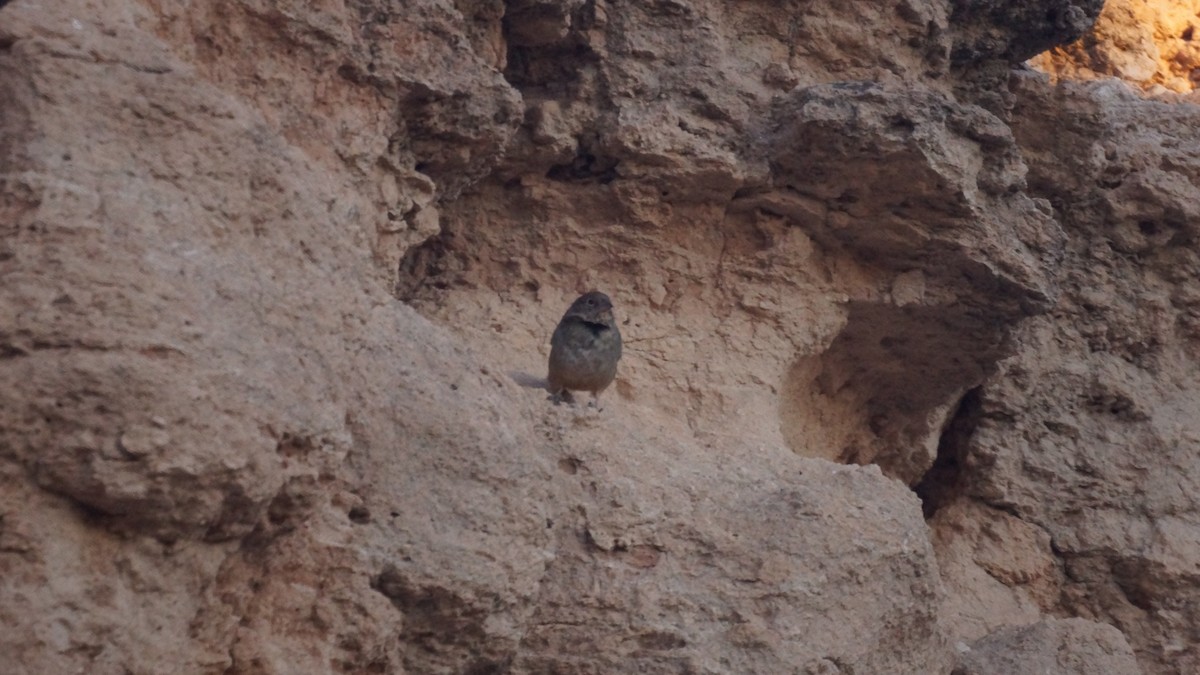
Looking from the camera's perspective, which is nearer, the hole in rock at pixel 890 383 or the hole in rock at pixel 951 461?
the hole in rock at pixel 890 383

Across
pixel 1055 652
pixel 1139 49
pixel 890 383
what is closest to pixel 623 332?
pixel 890 383

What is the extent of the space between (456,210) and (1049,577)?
9.00 ft

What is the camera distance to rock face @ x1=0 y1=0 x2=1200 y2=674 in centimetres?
350

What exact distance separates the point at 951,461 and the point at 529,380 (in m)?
2.28

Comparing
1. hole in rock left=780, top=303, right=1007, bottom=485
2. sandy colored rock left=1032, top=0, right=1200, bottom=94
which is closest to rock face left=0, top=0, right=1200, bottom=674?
hole in rock left=780, top=303, right=1007, bottom=485

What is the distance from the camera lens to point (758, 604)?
4625 mm

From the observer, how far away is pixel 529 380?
5.30 m

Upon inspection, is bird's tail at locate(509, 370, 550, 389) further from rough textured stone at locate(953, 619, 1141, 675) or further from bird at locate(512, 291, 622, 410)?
rough textured stone at locate(953, 619, 1141, 675)

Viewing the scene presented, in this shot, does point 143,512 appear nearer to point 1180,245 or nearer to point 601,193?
point 601,193

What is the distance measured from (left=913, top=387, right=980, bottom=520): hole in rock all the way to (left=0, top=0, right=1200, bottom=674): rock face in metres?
0.02

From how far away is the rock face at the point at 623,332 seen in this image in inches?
138

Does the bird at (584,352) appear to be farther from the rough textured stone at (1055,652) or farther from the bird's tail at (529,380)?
the rough textured stone at (1055,652)

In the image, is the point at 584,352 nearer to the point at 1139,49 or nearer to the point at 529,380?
the point at 529,380

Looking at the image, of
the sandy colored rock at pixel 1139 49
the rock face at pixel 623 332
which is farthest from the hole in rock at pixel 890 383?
the sandy colored rock at pixel 1139 49
